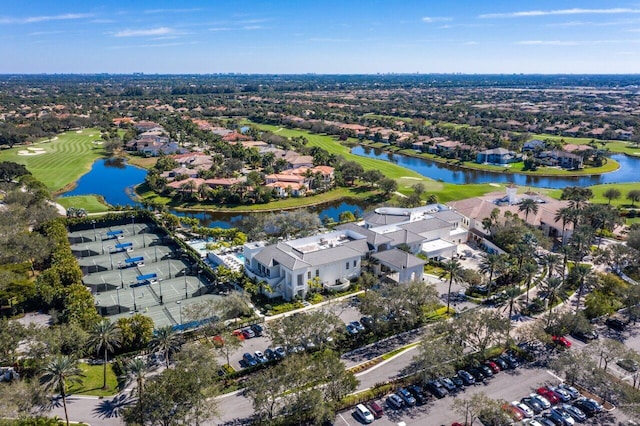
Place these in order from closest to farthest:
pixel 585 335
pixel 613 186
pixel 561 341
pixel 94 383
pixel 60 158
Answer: pixel 94 383 → pixel 561 341 → pixel 585 335 → pixel 613 186 → pixel 60 158

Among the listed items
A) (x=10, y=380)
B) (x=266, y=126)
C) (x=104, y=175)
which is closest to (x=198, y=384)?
(x=10, y=380)

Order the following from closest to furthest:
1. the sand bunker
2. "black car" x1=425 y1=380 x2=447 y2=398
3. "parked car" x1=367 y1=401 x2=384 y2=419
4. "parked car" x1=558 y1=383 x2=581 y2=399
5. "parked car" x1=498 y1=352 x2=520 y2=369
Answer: "parked car" x1=367 y1=401 x2=384 y2=419, "parked car" x1=558 y1=383 x2=581 y2=399, "black car" x1=425 y1=380 x2=447 y2=398, "parked car" x1=498 y1=352 x2=520 y2=369, the sand bunker

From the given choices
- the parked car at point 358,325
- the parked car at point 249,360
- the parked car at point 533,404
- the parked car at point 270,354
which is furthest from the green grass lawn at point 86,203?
the parked car at point 533,404

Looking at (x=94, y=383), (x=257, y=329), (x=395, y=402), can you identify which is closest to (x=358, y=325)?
(x=257, y=329)

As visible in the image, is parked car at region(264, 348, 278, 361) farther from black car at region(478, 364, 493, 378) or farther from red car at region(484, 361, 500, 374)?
red car at region(484, 361, 500, 374)

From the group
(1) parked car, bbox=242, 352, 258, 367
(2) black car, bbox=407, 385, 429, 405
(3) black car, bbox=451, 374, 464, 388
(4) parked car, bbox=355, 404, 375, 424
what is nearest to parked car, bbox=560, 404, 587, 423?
(3) black car, bbox=451, 374, 464, 388

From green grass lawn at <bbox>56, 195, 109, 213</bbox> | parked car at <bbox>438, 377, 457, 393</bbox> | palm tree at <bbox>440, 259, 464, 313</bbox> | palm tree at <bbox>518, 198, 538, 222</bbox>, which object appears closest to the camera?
parked car at <bbox>438, 377, 457, 393</bbox>

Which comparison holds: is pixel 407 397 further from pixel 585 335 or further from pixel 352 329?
pixel 585 335

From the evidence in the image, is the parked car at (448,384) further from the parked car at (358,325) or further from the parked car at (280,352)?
the parked car at (280,352)

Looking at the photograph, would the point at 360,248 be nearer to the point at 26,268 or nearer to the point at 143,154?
the point at 26,268
